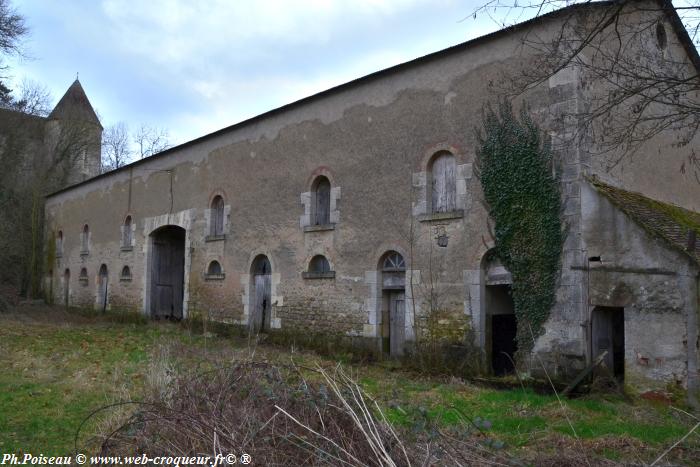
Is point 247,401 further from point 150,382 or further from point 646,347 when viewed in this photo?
point 646,347

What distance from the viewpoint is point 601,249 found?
9398 millimetres

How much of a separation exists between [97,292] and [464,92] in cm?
1789

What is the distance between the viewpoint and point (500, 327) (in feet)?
36.0

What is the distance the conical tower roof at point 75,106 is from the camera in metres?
38.1

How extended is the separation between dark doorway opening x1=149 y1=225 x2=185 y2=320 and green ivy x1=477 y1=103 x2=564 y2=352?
12.9 meters

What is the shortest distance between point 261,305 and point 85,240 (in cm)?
1293

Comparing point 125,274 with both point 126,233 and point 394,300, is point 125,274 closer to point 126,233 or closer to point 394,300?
point 126,233

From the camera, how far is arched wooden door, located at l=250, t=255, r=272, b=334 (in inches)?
609

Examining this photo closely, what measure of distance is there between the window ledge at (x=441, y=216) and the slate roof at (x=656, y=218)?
2343 millimetres

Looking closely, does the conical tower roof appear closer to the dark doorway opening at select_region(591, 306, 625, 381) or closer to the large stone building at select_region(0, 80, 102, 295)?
the large stone building at select_region(0, 80, 102, 295)

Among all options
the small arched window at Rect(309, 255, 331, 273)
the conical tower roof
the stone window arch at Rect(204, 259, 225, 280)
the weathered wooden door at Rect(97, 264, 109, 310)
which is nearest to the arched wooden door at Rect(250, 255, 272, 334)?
the stone window arch at Rect(204, 259, 225, 280)

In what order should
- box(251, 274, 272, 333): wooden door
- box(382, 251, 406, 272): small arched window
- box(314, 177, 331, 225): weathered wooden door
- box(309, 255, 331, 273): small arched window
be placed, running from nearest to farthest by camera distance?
box(382, 251, 406, 272): small arched window, box(309, 255, 331, 273): small arched window, box(314, 177, 331, 225): weathered wooden door, box(251, 274, 272, 333): wooden door

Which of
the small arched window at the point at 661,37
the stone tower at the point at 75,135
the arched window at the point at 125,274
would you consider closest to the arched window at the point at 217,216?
the arched window at the point at 125,274

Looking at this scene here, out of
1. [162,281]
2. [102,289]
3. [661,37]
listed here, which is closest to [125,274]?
[162,281]
